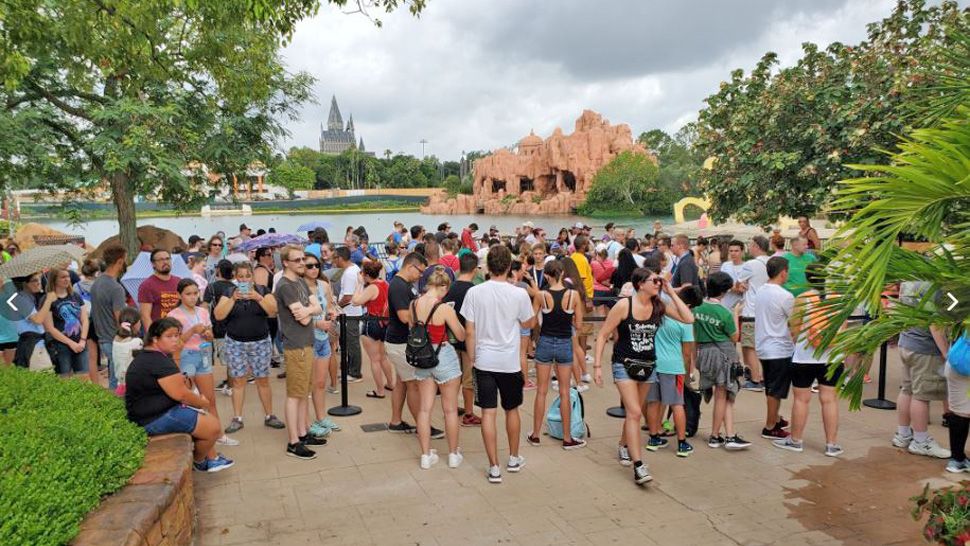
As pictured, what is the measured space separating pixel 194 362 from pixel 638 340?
12.5 feet

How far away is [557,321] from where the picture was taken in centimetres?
596

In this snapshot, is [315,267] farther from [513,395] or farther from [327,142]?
[327,142]

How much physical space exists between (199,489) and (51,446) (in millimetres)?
1402

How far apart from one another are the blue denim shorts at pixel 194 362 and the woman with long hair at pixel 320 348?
0.94 meters

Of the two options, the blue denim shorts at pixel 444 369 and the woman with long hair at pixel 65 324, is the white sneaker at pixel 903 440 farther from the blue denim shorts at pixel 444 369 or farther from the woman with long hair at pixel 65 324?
the woman with long hair at pixel 65 324

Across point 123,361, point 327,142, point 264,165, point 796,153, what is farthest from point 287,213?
point 327,142

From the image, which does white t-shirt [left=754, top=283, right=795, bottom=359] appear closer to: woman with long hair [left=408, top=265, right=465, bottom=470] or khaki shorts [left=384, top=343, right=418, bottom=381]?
woman with long hair [left=408, top=265, right=465, bottom=470]

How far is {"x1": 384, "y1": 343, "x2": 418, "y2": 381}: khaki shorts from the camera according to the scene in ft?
18.6

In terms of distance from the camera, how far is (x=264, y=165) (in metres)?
17.0

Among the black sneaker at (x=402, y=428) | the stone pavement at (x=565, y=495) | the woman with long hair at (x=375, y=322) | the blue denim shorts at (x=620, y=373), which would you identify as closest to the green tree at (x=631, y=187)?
the woman with long hair at (x=375, y=322)

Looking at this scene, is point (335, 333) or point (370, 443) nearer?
point (370, 443)

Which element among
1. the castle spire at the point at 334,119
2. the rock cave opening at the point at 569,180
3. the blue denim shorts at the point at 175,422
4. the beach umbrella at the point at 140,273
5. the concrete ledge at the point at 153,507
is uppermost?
the castle spire at the point at 334,119

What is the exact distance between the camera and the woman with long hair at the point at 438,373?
5.46m

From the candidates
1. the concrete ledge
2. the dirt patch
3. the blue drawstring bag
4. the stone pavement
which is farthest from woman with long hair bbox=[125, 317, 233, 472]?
the blue drawstring bag
